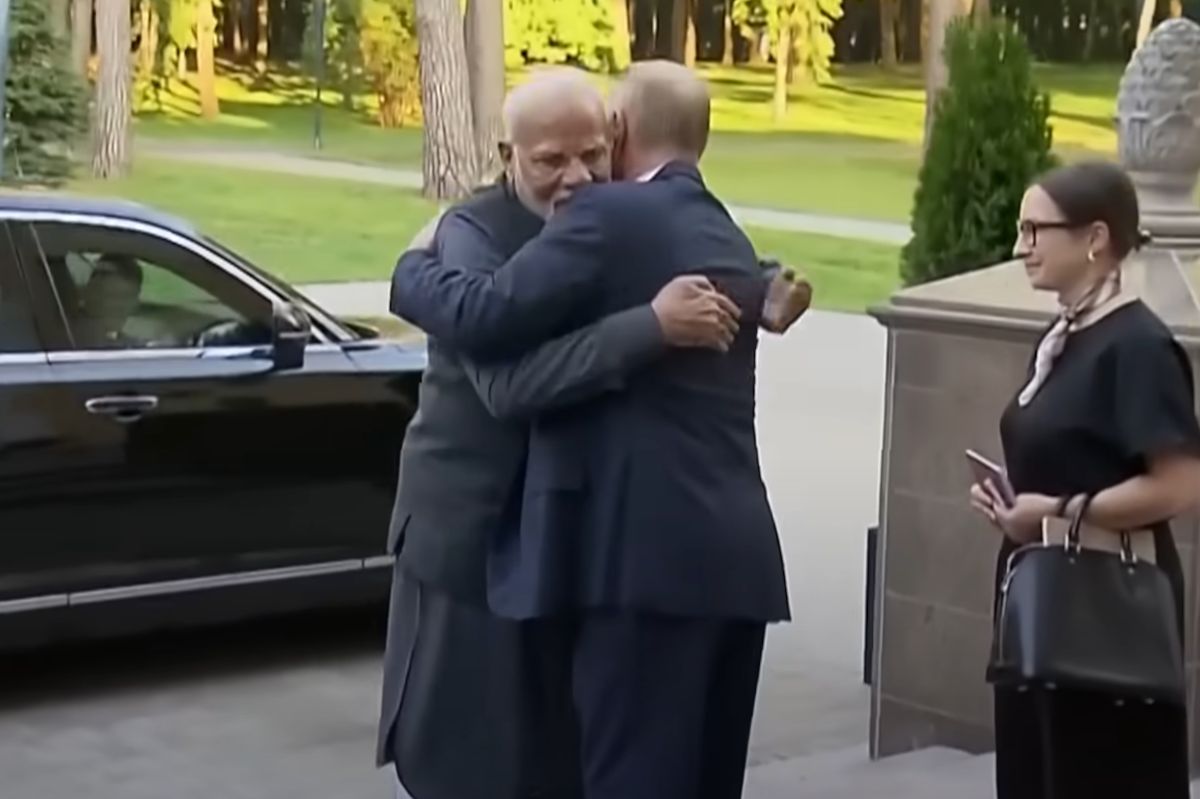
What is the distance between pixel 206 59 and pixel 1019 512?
77.4ft

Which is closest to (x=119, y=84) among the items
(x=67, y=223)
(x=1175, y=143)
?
(x=67, y=223)

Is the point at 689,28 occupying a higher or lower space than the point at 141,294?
higher

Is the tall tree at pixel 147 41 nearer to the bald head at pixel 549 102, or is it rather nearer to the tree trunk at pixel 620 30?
the tree trunk at pixel 620 30

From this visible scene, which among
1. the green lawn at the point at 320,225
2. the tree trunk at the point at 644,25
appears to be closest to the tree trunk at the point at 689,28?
the tree trunk at the point at 644,25

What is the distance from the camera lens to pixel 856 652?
8.11m

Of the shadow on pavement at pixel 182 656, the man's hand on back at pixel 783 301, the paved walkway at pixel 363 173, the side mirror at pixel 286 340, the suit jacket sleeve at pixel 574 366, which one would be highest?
the man's hand on back at pixel 783 301

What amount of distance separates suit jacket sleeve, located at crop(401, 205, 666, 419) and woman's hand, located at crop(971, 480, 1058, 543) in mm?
702

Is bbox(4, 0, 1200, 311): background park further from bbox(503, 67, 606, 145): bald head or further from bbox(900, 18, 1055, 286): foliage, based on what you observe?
bbox(503, 67, 606, 145): bald head

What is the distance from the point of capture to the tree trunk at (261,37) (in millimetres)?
26609

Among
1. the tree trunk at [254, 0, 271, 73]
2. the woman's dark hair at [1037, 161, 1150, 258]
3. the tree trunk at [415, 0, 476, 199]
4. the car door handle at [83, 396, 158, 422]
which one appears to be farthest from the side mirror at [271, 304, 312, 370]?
the tree trunk at [254, 0, 271, 73]

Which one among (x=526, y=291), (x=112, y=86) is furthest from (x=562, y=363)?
(x=112, y=86)

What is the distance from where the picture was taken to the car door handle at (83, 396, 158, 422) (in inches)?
276

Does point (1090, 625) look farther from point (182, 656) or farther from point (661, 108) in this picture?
point (182, 656)

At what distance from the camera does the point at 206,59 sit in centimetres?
2652
